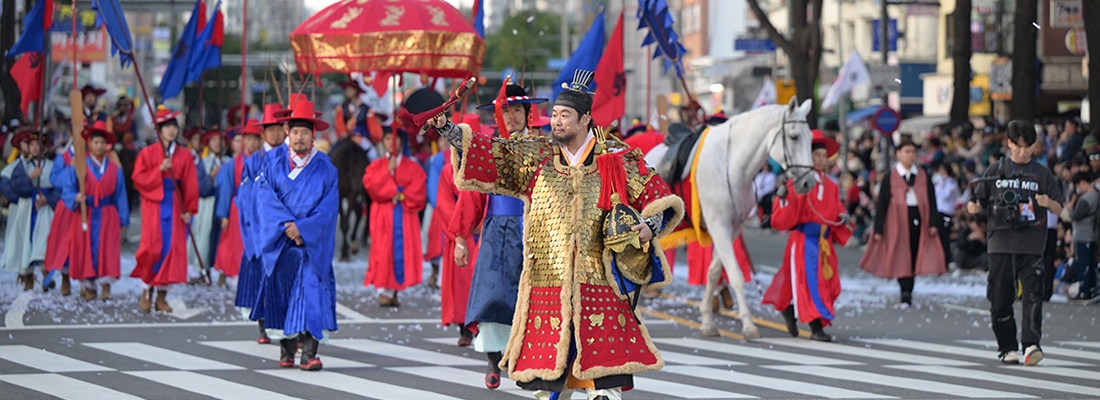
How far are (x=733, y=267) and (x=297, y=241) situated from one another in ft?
12.4

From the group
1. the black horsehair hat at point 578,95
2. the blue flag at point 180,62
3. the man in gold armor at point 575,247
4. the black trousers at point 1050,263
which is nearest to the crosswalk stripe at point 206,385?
the man in gold armor at point 575,247

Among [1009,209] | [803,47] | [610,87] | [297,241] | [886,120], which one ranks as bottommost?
[297,241]

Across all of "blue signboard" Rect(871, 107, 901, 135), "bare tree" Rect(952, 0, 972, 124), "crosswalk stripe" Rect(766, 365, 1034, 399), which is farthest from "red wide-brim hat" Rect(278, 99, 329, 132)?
"bare tree" Rect(952, 0, 972, 124)

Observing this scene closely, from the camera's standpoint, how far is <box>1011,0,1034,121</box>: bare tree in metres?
19.2

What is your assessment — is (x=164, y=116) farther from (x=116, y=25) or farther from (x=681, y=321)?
(x=681, y=321)

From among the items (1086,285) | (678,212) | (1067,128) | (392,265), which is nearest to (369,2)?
(392,265)

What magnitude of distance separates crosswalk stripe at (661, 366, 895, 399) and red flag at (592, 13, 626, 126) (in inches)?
200

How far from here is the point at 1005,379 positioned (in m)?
8.34

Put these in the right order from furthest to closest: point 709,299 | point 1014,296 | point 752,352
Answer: point 709,299, point 752,352, point 1014,296

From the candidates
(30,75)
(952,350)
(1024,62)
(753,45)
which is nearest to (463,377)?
(952,350)

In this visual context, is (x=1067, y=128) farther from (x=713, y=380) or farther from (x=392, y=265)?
(x=713, y=380)

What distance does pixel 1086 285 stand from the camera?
13430 mm

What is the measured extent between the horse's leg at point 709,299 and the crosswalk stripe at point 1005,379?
A: 202 centimetres

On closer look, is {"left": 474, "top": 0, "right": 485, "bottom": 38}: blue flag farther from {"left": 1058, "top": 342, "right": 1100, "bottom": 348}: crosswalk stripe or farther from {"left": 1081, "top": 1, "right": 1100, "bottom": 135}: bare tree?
{"left": 1081, "top": 1, "right": 1100, "bottom": 135}: bare tree
